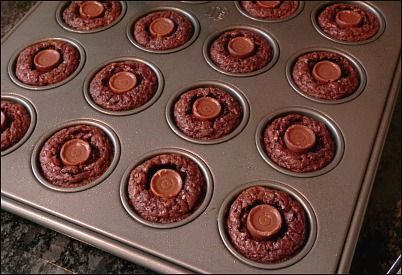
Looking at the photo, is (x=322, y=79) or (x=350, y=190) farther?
(x=322, y=79)

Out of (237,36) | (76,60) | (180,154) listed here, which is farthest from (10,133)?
(237,36)

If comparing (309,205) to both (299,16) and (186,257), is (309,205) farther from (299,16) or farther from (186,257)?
(299,16)

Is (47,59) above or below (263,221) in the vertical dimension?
above

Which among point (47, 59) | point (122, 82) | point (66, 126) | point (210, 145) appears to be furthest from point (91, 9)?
point (210, 145)

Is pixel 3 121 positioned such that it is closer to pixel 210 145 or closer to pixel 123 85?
pixel 123 85

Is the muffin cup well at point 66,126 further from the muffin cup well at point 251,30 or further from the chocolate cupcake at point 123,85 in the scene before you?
the muffin cup well at point 251,30

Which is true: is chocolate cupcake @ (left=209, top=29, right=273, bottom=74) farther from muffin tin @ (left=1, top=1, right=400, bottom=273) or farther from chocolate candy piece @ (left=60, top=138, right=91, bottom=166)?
chocolate candy piece @ (left=60, top=138, right=91, bottom=166)
